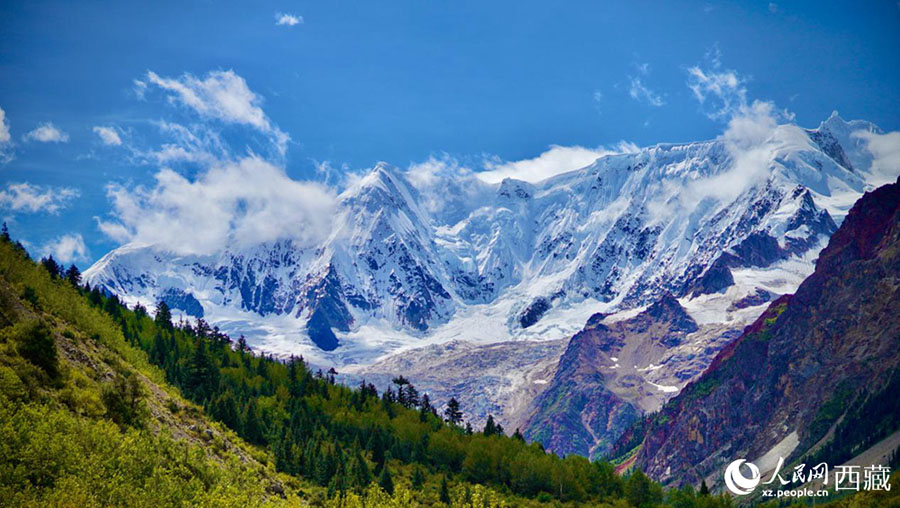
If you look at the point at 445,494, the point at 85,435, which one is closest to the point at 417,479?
the point at 445,494

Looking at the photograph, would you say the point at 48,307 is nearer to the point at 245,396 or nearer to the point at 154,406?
the point at 154,406

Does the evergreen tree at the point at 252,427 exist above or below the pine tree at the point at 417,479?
above

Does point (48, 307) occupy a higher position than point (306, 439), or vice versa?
point (48, 307)

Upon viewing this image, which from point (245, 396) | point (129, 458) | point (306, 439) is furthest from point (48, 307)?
point (245, 396)

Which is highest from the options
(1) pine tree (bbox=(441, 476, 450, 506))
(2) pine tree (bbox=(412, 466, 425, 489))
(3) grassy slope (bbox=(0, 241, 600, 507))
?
(3) grassy slope (bbox=(0, 241, 600, 507))

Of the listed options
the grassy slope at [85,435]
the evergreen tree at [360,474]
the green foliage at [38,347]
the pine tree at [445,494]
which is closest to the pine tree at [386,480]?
the evergreen tree at [360,474]

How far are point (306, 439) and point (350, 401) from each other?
49.8 meters

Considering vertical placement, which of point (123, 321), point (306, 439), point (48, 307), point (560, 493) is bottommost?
point (560, 493)

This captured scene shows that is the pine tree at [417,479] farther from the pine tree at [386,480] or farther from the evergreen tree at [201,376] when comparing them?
the evergreen tree at [201,376]

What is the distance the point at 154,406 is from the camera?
81.6 m

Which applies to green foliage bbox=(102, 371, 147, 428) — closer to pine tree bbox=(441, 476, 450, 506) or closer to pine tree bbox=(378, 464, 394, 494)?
pine tree bbox=(378, 464, 394, 494)

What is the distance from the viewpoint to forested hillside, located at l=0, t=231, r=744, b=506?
183 ft

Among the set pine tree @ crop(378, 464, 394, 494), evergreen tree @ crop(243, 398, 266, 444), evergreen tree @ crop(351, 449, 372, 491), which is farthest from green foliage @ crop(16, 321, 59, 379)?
pine tree @ crop(378, 464, 394, 494)

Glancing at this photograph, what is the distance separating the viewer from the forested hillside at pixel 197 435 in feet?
183
